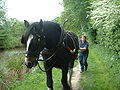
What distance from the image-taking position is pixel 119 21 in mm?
6496

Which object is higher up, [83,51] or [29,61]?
[29,61]

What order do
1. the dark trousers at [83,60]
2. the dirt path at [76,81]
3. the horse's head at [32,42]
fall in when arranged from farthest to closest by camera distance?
the dark trousers at [83,60] < the dirt path at [76,81] < the horse's head at [32,42]

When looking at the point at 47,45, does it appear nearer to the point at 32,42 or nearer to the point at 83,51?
the point at 32,42

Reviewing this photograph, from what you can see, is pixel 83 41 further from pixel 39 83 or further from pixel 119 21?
pixel 119 21

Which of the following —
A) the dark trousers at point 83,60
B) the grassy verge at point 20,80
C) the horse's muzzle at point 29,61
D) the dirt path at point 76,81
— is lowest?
the grassy verge at point 20,80

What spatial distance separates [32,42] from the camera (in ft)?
18.0

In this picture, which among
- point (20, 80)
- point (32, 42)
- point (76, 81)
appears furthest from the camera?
point (20, 80)

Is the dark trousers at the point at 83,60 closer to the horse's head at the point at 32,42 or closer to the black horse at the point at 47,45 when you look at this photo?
the black horse at the point at 47,45

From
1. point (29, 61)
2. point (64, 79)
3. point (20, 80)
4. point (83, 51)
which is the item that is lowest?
point (20, 80)

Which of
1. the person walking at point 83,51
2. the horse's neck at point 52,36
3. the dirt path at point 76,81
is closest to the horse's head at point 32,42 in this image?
the horse's neck at point 52,36

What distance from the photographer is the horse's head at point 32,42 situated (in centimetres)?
547

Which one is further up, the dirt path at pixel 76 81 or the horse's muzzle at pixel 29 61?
the horse's muzzle at pixel 29 61

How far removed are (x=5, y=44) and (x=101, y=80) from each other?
2721 centimetres

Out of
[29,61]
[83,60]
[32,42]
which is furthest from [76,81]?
[32,42]
